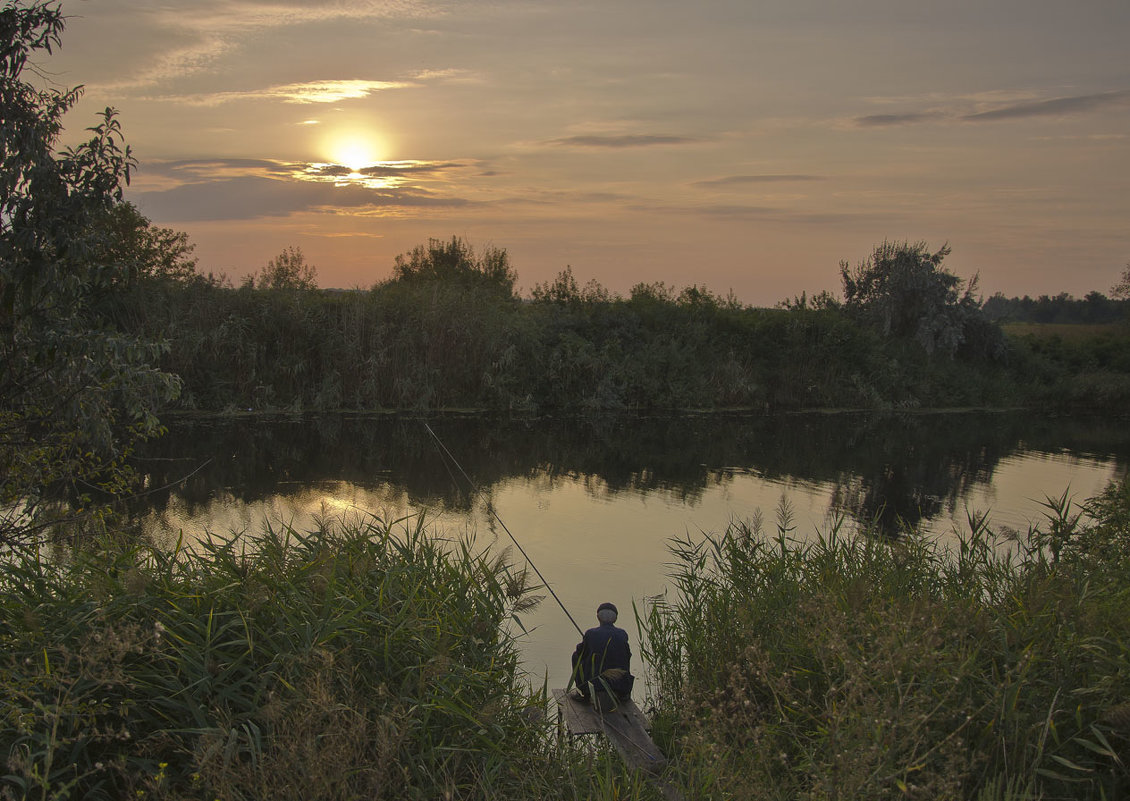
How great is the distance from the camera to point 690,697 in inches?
192

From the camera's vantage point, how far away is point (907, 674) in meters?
5.07

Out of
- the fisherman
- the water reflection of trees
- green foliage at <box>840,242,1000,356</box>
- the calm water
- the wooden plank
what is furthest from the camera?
Answer: green foliage at <box>840,242,1000,356</box>

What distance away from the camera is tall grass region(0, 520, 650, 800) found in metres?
4.03

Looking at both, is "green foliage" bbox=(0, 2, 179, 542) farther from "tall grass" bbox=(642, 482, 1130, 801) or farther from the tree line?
"tall grass" bbox=(642, 482, 1130, 801)

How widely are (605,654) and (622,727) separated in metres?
0.53

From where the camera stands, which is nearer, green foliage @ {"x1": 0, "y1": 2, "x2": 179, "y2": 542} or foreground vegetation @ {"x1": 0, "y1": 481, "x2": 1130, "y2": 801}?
foreground vegetation @ {"x1": 0, "y1": 481, "x2": 1130, "y2": 801}

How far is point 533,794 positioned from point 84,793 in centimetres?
223

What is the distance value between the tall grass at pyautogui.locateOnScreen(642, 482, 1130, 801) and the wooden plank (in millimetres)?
260

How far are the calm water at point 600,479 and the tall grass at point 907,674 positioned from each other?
1860 millimetres

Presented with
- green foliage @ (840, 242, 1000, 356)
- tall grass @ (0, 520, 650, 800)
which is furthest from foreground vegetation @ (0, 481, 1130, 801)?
green foliage @ (840, 242, 1000, 356)

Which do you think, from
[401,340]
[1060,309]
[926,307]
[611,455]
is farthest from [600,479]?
[1060,309]

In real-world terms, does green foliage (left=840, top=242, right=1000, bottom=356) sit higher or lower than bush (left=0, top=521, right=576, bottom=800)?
higher

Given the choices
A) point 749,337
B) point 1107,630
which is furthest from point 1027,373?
point 1107,630

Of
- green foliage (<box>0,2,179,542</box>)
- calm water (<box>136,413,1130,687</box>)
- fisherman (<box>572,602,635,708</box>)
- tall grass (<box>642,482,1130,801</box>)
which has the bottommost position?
calm water (<box>136,413,1130,687</box>)
